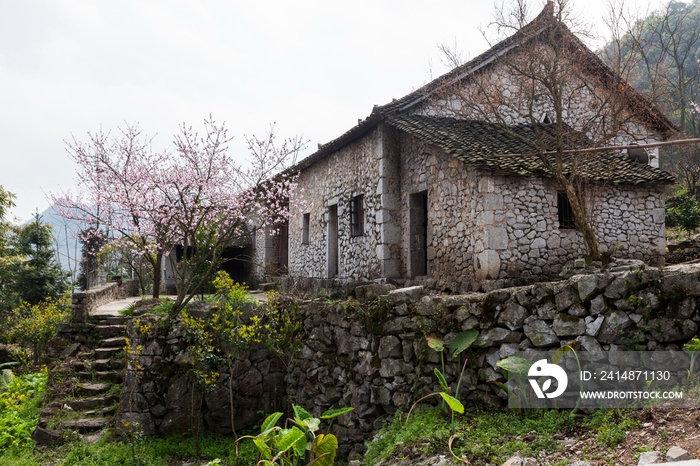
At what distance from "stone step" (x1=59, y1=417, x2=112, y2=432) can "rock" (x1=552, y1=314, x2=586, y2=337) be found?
7088 mm

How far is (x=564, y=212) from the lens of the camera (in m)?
9.80

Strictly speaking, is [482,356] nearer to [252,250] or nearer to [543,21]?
[543,21]

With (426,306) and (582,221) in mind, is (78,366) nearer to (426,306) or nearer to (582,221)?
(426,306)

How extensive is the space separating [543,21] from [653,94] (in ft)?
8.93

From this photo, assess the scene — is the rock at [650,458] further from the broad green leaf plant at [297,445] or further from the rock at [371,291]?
the rock at [371,291]

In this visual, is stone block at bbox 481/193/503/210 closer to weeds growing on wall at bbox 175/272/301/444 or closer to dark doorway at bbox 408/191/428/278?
dark doorway at bbox 408/191/428/278

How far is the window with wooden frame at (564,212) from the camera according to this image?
9648 millimetres

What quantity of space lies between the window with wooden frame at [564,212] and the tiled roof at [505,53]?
227cm

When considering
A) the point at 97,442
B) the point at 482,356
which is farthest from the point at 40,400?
the point at 482,356

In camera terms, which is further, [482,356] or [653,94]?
[653,94]

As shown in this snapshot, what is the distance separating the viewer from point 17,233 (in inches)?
807

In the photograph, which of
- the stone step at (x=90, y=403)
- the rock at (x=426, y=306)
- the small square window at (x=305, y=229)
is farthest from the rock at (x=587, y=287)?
the small square window at (x=305, y=229)

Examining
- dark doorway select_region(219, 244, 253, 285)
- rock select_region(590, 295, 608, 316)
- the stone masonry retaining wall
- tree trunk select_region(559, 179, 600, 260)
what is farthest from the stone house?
dark doorway select_region(219, 244, 253, 285)

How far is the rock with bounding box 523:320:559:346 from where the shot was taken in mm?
4629
